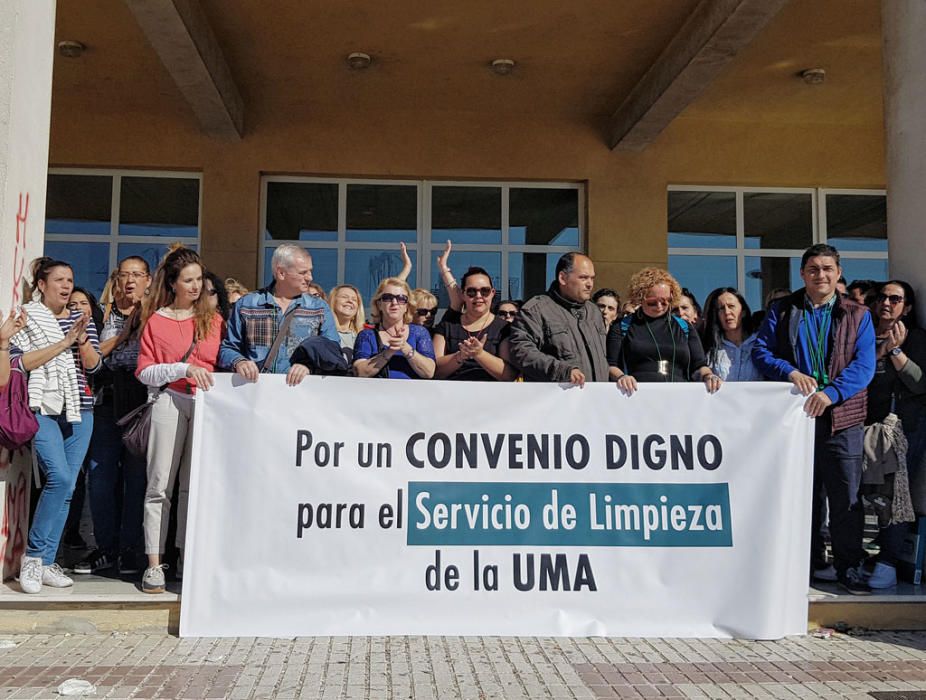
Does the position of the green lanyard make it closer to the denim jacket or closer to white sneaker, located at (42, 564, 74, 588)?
the denim jacket

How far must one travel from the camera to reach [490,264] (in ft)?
40.1

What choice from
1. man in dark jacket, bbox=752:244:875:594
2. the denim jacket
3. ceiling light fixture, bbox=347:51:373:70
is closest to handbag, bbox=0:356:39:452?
the denim jacket

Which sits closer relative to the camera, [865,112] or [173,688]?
[173,688]

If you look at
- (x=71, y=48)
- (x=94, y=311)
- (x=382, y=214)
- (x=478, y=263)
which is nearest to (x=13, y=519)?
(x=94, y=311)

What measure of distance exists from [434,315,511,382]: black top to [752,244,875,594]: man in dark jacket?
1.60 meters

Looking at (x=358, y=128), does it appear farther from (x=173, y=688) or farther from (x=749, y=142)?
(x=173, y=688)

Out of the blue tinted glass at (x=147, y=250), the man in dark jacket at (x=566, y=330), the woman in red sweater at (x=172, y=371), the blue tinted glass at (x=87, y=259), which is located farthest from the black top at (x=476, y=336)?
the blue tinted glass at (x=87, y=259)

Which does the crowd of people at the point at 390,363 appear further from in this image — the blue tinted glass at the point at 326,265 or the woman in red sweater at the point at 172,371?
the blue tinted glass at the point at 326,265

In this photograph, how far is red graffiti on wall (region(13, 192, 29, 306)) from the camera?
531 centimetres

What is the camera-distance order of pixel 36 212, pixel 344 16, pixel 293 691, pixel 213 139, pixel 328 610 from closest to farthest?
1. pixel 293 691
2. pixel 328 610
3. pixel 36 212
4. pixel 344 16
5. pixel 213 139

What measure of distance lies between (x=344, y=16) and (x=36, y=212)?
4355 millimetres

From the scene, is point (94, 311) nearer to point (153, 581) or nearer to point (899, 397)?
point (153, 581)

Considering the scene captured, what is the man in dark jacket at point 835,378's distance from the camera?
17.1 feet

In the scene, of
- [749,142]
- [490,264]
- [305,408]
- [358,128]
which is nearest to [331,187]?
[358,128]
